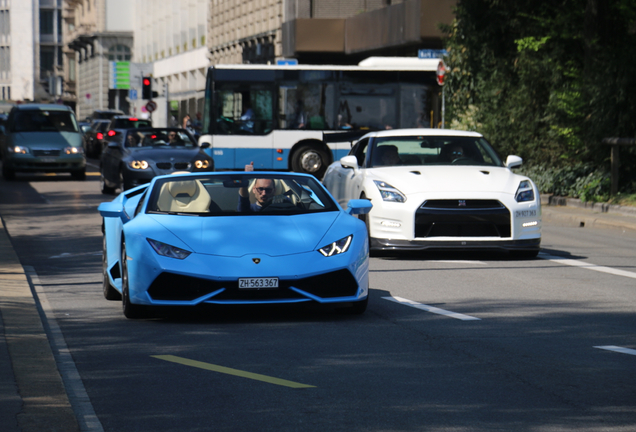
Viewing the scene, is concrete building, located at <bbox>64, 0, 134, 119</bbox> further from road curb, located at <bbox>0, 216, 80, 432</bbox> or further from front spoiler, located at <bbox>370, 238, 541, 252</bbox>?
road curb, located at <bbox>0, 216, 80, 432</bbox>

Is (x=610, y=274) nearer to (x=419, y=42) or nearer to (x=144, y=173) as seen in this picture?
(x=144, y=173)

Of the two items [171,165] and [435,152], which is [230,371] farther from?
[171,165]

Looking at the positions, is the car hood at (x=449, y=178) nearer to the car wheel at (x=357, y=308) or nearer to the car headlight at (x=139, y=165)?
the car wheel at (x=357, y=308)

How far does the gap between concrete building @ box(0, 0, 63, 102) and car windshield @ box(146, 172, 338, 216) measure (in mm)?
131941

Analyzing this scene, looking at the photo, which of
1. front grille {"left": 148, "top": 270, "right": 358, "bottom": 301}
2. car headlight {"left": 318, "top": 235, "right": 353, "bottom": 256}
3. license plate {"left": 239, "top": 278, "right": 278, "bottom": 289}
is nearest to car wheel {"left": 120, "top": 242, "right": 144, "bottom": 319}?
front grille {"left": 148, "top": 270, "right": 358, "bottom": 301}

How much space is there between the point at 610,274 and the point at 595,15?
13.1m

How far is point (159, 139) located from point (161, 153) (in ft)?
3.97

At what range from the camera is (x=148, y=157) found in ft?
77.6

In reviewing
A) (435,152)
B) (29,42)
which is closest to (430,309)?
(435,152)

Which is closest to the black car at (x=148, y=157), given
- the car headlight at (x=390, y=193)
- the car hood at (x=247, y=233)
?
the car headlight at (x=390, y=193)

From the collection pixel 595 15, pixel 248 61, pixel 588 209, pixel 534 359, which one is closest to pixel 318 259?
pixel 534 359

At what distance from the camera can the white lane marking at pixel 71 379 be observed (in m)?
5.68

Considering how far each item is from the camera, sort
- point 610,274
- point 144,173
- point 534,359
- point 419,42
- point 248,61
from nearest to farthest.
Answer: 1. point 534,359
2. point 610,274
3. point 144,173
4. point 419,42
5. point 248,61

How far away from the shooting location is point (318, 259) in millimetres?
8789
